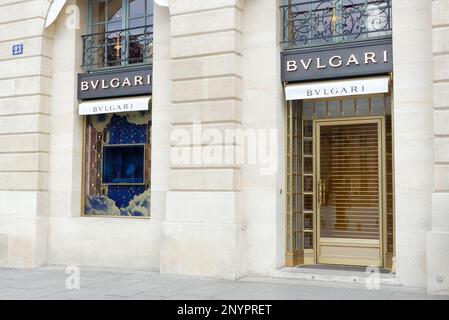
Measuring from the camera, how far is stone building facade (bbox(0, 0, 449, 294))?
9289 millimetres

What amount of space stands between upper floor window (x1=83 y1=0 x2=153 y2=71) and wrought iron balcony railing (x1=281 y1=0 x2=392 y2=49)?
123 inches

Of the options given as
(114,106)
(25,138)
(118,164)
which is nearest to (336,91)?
(114,106)

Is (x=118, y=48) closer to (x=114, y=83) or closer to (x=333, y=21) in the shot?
(x=114, y=83)

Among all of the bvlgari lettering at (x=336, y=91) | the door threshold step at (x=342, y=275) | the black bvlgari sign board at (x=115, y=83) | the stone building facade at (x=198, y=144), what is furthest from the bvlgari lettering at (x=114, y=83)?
the door threshold step at (x=342, y=275)

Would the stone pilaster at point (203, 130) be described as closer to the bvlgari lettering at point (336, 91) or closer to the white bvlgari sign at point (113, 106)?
the white bvlgari sign at point (113, 106)

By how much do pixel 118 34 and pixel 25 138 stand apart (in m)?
3.14

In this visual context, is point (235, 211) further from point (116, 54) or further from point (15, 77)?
point (15, 77)

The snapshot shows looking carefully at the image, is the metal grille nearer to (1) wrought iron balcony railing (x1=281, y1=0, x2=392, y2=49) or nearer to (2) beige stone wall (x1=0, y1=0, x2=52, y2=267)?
(1) wrought iron balcony railing (x1=281, y1=0, x2=392, y2=49)

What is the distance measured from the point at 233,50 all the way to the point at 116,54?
340 centimetres

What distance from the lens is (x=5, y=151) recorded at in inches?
511

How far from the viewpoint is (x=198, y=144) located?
35.3 feet

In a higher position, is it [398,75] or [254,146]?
[398,75]

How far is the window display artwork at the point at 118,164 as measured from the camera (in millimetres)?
12250
